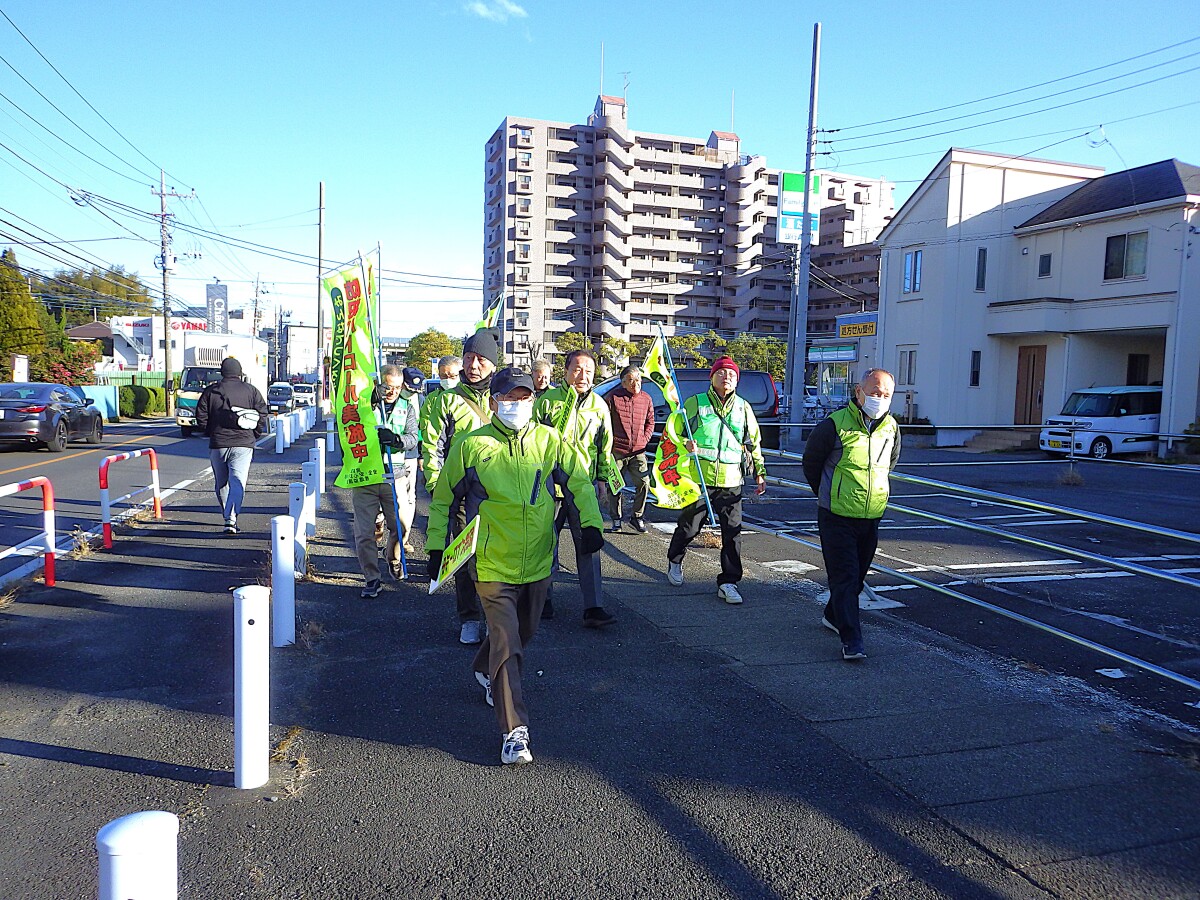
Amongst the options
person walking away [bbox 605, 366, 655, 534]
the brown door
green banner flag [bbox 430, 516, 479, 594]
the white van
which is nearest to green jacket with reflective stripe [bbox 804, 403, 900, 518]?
green banner flag [bbox 430, 516, 479, 594]

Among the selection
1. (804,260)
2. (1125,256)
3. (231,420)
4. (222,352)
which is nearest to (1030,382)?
(1125,256)

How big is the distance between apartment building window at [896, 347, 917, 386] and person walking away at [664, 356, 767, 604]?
81.6ft

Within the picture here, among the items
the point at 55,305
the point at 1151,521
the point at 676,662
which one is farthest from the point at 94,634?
the point at 55,305

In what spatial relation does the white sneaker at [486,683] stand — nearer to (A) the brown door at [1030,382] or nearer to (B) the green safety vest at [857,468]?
(B) the green safety vest at [857,468]

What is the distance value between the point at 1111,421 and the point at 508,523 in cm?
2297

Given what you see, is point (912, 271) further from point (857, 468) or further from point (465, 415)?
point (465, 415)

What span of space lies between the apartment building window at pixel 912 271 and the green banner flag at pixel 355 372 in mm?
25954

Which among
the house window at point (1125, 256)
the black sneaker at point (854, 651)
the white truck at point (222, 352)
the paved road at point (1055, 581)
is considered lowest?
the paved road at point (1055, 581)

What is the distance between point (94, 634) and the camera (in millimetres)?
6328

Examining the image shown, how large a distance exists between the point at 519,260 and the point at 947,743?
233ft

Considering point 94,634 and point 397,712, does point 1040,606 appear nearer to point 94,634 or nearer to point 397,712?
point 397,712

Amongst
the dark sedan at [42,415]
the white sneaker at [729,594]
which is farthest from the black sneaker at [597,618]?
the dark sedan at [42,415]

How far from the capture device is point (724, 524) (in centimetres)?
714

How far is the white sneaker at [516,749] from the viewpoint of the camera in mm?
4180
